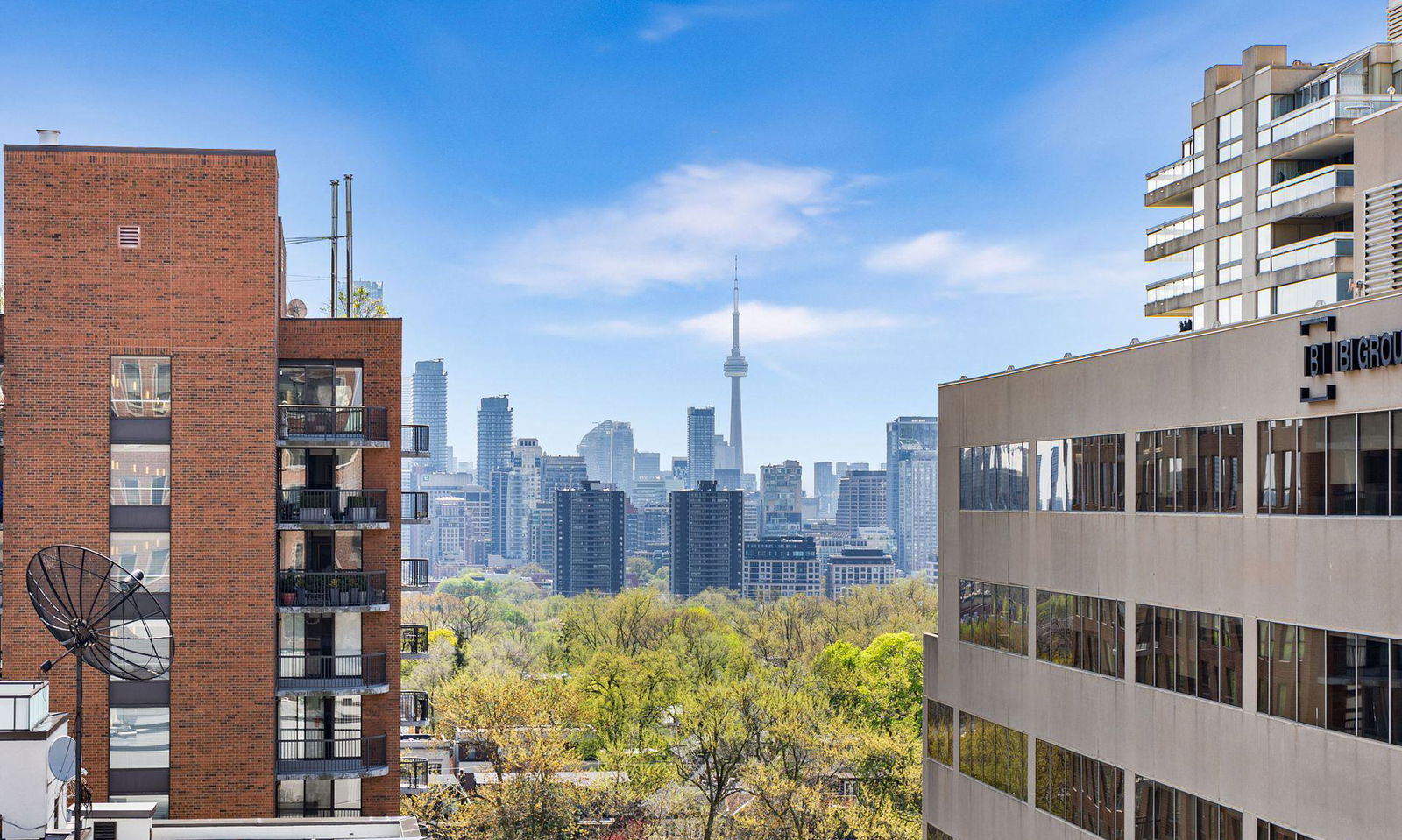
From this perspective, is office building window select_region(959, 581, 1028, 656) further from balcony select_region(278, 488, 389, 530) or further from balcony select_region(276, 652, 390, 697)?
balcony select_region(276, 652, 390, 697)

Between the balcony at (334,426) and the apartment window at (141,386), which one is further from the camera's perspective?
the balcony at (334,426)

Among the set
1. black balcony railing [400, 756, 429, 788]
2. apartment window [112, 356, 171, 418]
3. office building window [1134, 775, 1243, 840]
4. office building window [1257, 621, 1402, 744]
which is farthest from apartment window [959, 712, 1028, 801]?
apartment window [112, 356, 171, 418]

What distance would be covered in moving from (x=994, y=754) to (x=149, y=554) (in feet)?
81.1

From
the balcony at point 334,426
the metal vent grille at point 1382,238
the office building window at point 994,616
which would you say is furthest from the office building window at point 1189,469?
the balcony at point 334,426

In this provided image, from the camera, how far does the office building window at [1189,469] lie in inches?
742

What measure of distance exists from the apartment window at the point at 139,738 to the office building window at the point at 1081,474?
999 inches

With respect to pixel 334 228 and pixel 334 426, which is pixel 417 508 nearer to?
pixel 334 426

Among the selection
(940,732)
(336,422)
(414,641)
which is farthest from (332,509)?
(940,732)

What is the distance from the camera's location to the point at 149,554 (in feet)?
98.1

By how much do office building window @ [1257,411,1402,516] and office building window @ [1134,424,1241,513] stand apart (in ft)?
2.55

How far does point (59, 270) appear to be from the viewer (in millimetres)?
29500

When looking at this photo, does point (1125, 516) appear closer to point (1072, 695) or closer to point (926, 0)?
point (1072, 695)

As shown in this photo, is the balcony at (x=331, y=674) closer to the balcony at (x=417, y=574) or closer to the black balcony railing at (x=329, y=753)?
the black balcony railing at (x=329, y=753)

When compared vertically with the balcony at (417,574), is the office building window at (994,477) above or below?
above
